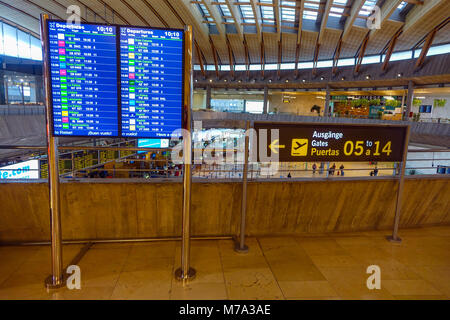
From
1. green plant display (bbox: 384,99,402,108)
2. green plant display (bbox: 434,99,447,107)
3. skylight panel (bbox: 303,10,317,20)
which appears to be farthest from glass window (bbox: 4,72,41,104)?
green plant display (bbox: 434,99,447,107)

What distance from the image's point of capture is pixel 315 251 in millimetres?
4953

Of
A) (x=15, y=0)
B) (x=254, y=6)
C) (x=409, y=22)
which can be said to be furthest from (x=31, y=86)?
(x=409, y=22)

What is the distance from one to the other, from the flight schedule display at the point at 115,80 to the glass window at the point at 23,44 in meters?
43.6

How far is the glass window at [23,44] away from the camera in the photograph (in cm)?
3781

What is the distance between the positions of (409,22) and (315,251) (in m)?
36.5

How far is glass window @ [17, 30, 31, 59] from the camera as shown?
37812mm

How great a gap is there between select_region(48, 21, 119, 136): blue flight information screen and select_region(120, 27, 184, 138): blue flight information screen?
15cm

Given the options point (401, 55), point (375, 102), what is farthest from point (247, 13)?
point (375, 102)

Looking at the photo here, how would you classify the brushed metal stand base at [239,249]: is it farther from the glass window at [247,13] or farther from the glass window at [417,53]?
the glass window at [417,53]

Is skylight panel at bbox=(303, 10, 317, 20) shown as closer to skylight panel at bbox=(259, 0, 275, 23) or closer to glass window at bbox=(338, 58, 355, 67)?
skylight panel at bbox=(259, 0, 275, 23)

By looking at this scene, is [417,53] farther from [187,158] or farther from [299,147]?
[187,158]

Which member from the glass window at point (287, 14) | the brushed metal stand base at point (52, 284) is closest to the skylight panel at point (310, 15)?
the glass window at point (287, 14)

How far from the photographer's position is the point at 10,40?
3703cm

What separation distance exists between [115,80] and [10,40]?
45276mm
